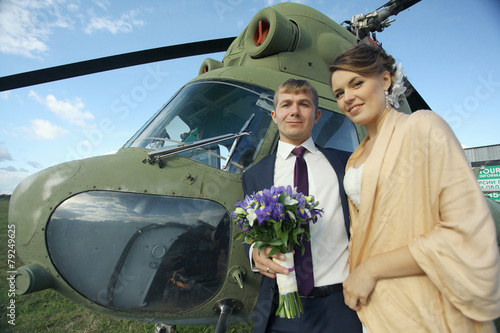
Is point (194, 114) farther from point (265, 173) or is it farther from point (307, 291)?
point (307, 291)

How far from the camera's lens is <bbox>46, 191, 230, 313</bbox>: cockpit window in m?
1.85

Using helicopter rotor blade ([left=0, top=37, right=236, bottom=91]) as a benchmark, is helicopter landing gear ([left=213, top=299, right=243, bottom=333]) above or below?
below

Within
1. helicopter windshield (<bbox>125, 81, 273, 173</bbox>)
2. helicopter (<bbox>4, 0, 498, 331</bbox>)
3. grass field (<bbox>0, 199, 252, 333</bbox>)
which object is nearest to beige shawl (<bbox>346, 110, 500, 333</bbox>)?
helicopter (<bbox>4, 0, 498, 331</bbox>)

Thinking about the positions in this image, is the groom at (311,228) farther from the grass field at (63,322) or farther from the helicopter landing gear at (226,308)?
the grass field at (63,322)

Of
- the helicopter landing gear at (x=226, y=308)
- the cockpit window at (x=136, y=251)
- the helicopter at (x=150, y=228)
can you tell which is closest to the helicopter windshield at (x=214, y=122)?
the helicopter at (x=150, y=228)

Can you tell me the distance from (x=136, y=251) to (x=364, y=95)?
1.67 meters

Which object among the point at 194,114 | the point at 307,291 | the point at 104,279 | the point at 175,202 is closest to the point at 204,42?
the point at 194,114

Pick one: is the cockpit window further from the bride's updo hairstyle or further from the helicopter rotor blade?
the helicopter rotor blade

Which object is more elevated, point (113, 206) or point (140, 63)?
point (140, 63)

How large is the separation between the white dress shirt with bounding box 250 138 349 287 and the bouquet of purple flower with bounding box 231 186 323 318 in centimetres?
21

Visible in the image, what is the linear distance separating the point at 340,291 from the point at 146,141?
1890 mm

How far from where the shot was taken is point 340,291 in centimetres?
157

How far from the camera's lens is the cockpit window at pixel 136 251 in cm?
185

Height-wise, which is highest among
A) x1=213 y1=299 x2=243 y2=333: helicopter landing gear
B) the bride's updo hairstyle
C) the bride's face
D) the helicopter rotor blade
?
the helicopter rotor blade
